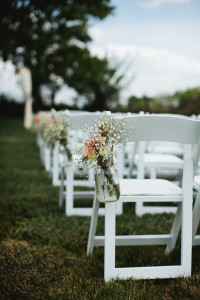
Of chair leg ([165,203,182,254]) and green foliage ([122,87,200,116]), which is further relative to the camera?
green foliage ([122,87,200,116])

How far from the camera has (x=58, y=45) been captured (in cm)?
2102

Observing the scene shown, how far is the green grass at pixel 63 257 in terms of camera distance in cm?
211

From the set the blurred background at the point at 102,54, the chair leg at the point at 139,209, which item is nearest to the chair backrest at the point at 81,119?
the chair leg at the point at 139,209

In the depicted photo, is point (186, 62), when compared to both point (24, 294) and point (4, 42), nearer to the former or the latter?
point (4, 42)

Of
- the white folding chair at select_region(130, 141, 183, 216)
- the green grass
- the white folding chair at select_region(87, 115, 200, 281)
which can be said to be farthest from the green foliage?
the white folding chair at select_region(87, 115, 200, 281)

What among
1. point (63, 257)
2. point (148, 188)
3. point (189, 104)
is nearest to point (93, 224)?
point (63, 257)

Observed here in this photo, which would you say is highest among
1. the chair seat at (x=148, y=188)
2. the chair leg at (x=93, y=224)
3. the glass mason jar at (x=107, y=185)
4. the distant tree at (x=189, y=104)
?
the distant tree at (x=189, y=104)

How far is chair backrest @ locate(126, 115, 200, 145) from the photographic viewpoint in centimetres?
213

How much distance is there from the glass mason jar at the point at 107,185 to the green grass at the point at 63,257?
560 millimetres

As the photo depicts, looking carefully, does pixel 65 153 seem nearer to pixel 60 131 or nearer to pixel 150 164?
pixel 60 131

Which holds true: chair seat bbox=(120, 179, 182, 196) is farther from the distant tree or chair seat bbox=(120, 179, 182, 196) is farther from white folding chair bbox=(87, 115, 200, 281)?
the distant tree

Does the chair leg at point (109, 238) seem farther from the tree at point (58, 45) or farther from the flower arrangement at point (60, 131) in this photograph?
the tree at point (58, 45)

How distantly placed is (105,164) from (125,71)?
2327 centimetres

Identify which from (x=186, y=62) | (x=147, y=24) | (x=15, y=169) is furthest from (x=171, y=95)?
(x=15, y=169)
